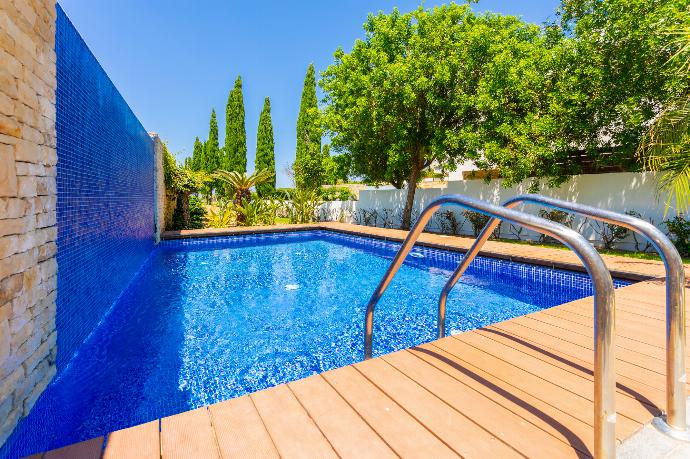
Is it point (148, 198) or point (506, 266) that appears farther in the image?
point (148, 198)

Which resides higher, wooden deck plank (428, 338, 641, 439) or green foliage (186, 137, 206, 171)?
green foliage (186, 137, 206, 171)

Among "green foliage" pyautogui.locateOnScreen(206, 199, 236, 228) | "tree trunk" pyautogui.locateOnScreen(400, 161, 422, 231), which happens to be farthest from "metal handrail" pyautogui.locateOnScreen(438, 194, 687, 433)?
"green foliage" pyautogui.locateOnScreen(206, 199, 236, 228)

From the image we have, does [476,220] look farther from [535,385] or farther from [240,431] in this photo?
[240,431]

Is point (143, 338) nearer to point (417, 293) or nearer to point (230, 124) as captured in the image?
point (417, 293)

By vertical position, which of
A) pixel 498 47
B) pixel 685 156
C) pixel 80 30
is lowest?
pixel 685 156

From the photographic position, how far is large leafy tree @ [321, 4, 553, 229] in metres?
10.7

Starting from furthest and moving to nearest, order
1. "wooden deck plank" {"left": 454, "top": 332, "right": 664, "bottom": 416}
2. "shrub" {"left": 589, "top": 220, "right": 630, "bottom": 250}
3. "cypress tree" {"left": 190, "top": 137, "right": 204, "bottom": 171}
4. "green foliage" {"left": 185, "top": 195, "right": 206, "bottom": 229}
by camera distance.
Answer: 1. "cypress tree" {"left": 190, "top": 137, "right": 204, "bottom": 171}
2. "green foliage" {"left": 185, "top": 195, "right": 206, "bottom": 229}
3. "shrub" {"left": 589, "top": 220, "right": 630, "bottom": 250}
4. "wooden deck plank" {"left": 454, "top": 332, "right": 664, "bottom": 416}

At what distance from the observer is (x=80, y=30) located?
171 inches

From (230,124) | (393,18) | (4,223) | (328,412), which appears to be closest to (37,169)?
(4,223)

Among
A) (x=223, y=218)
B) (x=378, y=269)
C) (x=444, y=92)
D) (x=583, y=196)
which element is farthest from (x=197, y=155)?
(x=583, y=196)

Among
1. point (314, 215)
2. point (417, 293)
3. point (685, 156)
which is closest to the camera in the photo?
point (685, 156)

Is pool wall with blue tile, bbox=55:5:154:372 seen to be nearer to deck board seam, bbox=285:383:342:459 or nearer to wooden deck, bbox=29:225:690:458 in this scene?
wooden deck, bbox=29:225:690:458

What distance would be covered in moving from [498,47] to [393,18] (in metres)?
4.59

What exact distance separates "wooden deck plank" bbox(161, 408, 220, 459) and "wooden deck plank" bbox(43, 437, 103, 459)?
10.8 inches
